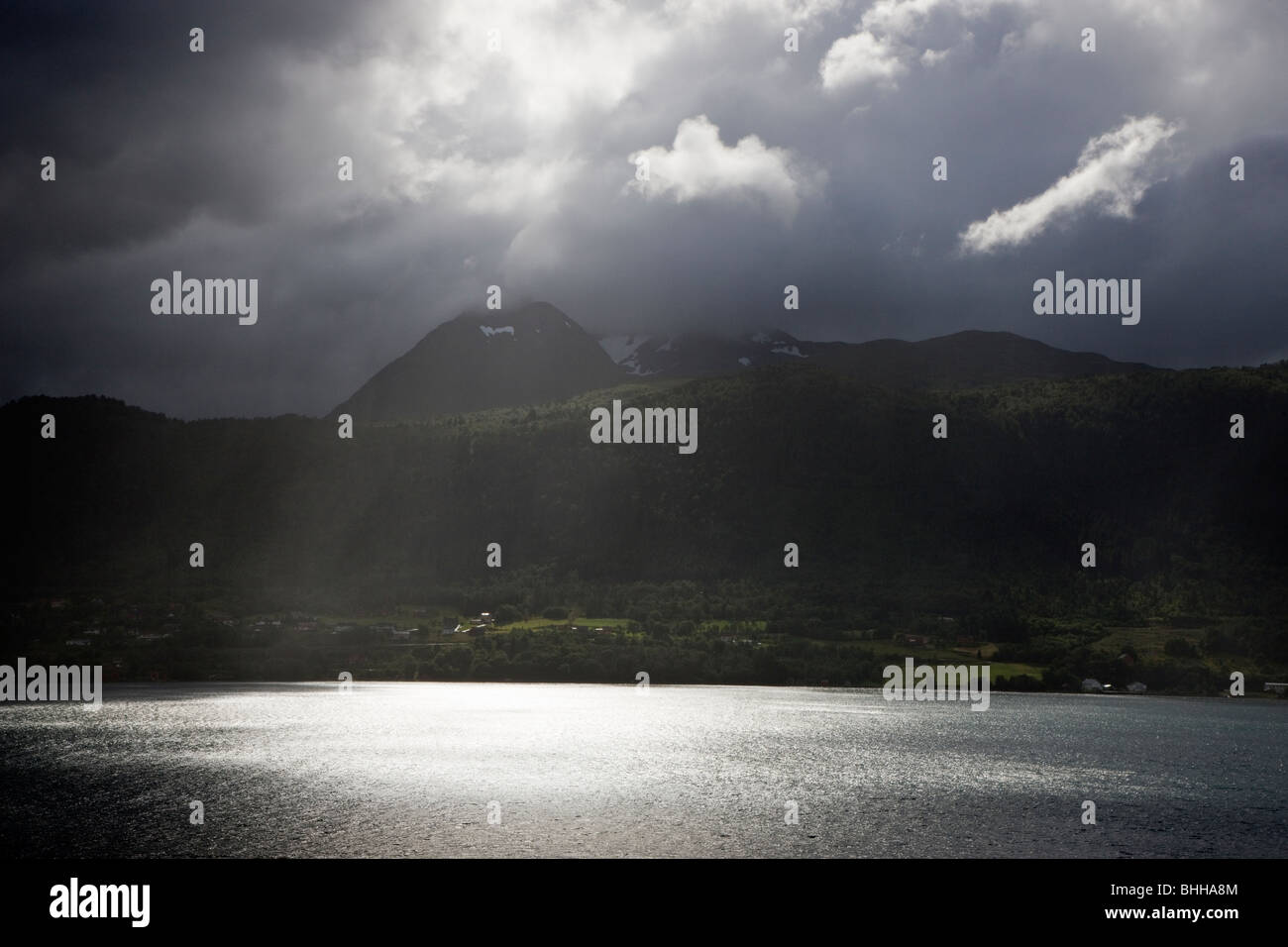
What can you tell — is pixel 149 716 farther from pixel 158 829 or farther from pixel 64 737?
pixel 158 829

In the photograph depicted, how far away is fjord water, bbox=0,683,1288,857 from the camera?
245 ft

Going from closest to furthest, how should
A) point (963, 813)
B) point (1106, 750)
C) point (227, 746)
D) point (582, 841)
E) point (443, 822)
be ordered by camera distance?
1. point (582, 841)
2. point (443, 822)
3. point (963, 813)
4. point (227, 746)
5. point (1106, 750)

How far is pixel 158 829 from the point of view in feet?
248

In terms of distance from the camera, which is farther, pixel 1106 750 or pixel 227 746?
pixel 1106 750

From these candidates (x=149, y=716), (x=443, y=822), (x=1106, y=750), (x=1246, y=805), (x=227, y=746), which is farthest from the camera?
(x=149, y=716)

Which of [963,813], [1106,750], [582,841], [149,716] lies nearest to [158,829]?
[582,841]

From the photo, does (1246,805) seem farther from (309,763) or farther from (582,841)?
(309,763)

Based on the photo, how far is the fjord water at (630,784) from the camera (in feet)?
245

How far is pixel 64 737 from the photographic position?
133750 millimetres

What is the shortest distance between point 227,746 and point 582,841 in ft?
241

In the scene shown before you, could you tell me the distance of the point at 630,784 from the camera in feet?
346
